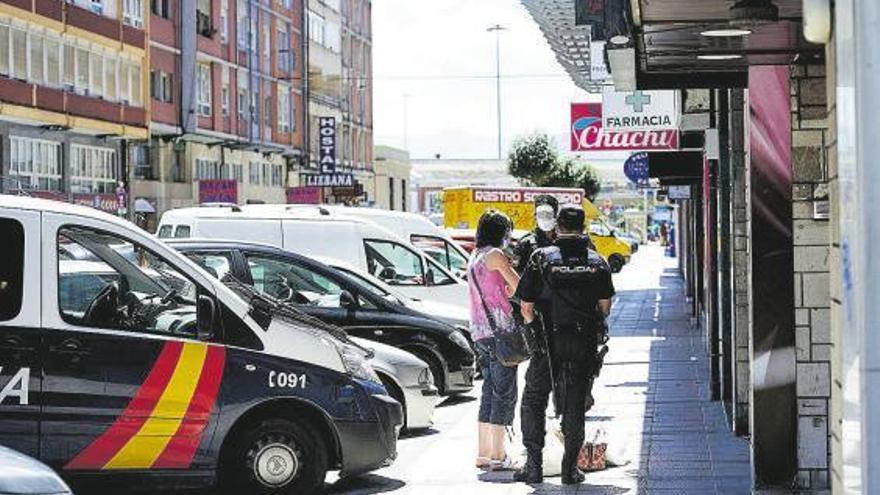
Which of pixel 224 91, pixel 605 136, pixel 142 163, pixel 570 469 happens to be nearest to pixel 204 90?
pixel 224 91

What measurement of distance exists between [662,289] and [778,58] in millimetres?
32883

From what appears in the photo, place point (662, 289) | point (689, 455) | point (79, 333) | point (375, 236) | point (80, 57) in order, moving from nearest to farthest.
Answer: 1. point (79, 333)
2. point (689, 455)
3. point (375, 236)
4. point (662, 289)
5. point (80, 57)

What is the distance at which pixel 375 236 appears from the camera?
60.8ft

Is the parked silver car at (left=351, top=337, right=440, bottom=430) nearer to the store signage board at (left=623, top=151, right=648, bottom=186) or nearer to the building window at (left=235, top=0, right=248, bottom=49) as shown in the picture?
the store signage board at (left=623, top=151, right=648, bottom=186)

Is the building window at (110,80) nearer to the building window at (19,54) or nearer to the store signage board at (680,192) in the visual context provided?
the building window at (19,54)

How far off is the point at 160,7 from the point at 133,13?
3.12m

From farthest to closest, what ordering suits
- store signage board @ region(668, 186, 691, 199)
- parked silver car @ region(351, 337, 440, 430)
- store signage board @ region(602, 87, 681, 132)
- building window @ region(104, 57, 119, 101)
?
building window @ region(104, 57, 119, 101)
store signage board @ region(668, 186, 691, 199)
store signage board @ region(602, 87, 681, 132)
parked silver car @ region(351, 337, 440, 430)

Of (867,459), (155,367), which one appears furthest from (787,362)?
(867,459)

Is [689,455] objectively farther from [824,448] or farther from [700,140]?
[700,140]

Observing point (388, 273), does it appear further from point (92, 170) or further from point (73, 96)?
point (92, 170)

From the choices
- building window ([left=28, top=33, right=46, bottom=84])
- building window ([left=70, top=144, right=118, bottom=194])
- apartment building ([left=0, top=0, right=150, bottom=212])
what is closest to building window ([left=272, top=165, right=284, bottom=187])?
apartment building ([left=0, top=0, right=150, bottom=212])

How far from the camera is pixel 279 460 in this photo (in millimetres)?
9672

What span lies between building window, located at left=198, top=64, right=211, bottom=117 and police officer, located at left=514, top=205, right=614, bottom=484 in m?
46.3

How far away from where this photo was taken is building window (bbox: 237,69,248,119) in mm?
59938
